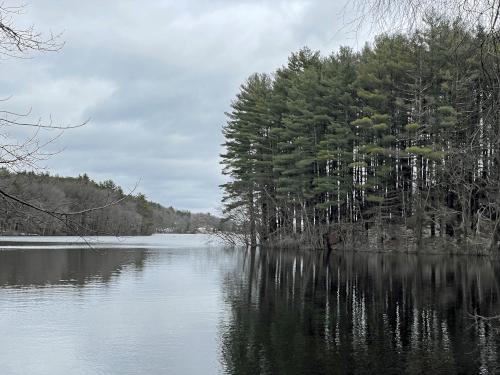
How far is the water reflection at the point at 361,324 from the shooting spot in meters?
10.1

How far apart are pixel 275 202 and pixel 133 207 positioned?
288 ft

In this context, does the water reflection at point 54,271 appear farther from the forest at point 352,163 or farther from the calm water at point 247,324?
the forest at point 352,163

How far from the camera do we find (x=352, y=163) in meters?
42.7

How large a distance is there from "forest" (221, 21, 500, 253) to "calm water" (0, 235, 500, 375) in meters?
15.0

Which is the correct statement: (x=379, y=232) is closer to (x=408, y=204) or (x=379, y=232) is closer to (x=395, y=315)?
(x=408, y=204)

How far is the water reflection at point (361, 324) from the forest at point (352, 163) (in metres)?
14.8

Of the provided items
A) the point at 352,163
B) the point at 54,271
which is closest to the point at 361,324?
the point at 54,271

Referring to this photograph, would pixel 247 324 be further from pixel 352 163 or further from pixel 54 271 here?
pixel 352 163

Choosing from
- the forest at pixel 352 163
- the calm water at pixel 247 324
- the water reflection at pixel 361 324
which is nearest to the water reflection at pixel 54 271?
the calm water at pixel 247 324

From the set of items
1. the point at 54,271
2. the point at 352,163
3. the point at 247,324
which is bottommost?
the point at 247,324

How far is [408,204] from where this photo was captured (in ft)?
144

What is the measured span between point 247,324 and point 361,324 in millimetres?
2845

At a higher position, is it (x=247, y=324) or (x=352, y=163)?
(x=352, y=163)

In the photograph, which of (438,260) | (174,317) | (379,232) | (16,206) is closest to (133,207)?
(379,232)
